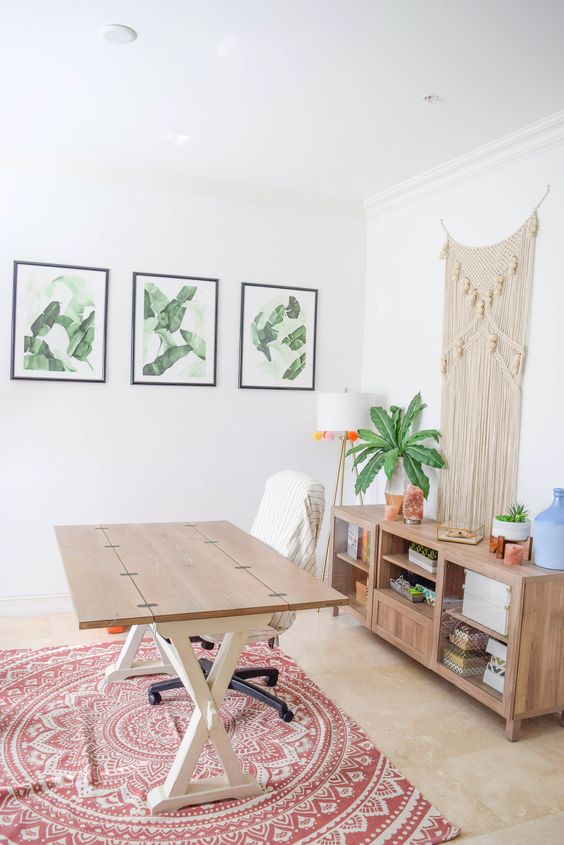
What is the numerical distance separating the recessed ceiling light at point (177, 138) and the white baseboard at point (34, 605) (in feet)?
8.81

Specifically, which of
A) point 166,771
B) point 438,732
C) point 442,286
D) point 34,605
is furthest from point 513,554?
Answer: point 34,605

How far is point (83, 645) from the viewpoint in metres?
3.66

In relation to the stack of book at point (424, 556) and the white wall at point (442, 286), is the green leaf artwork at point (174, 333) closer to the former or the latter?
the white wall at point (442, 286)

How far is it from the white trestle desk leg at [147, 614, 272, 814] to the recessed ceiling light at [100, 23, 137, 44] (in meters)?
2.07

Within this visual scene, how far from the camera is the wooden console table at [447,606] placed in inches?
110

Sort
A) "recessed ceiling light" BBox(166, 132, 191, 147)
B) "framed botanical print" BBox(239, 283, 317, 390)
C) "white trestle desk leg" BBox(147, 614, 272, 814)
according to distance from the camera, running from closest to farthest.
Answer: "white trestle desk leg" BBox(147, 614, 272, 814)
"recessed ceiling light" BBox(166, 132, 191, 147)
"framed botanical print" BBox(239, 283, 317, 390)

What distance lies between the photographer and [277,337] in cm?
462

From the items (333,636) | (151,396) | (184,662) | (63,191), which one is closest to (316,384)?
(151,396)

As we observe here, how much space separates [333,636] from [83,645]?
4.44ft

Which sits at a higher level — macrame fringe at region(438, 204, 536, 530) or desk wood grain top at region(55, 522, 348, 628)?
macrame fringe at region(438, 204, 536, 530)

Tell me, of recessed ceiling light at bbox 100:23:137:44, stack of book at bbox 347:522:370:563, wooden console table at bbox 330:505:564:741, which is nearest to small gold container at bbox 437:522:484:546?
wooden console table at bbox 330:505:564:741

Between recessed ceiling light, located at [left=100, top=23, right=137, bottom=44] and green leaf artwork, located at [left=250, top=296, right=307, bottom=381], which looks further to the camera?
green leaf artwork, located at [left=250, top=296, right=307, bottom=381]

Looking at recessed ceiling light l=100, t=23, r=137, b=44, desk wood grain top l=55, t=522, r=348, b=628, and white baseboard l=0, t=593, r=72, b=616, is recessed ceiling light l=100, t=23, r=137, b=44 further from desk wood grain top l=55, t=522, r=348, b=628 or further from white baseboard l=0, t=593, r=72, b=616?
white baseboard l=0, t=593, r=72, b=616

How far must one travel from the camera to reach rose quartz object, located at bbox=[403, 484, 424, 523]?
3705 millimetres
